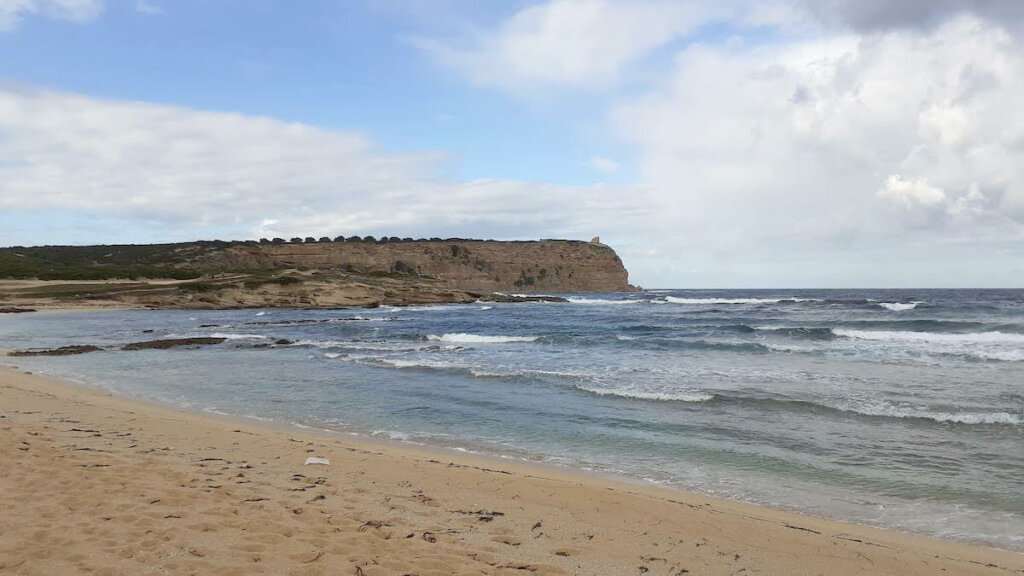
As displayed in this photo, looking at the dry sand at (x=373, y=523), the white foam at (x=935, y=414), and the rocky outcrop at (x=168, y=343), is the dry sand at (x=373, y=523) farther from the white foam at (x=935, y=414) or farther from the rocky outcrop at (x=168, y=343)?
the rocky outcrop at (x=168, y=343)

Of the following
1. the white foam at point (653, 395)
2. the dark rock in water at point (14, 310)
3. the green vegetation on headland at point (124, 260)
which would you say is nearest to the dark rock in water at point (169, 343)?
the white foam at point (653, 395)

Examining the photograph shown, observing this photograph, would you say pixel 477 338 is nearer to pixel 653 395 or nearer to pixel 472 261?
pixel 653 395

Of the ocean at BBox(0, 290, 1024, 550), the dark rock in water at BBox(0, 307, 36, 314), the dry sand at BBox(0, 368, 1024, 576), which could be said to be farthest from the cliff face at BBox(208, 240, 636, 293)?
the dry sand at BBox(0, 368, 1024, 576)

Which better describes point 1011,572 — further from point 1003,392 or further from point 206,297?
point 206,297

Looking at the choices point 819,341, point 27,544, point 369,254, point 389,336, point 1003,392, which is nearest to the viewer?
point 27,544

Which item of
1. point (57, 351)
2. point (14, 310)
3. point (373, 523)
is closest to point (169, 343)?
point (57, 351)

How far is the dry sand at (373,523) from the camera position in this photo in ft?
14.7

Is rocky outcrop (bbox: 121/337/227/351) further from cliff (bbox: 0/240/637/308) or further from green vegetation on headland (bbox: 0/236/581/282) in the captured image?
green vegetation on headland (bbox: 0/236/581/282)

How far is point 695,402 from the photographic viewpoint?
12.6 metres

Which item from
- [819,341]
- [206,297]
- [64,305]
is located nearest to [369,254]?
[206,297]

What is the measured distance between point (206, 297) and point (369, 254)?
4093 centimetres

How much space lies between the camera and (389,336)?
29.2 m

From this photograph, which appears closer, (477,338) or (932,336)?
(932,336)

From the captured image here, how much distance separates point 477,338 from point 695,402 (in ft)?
55.3
